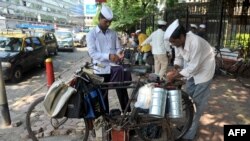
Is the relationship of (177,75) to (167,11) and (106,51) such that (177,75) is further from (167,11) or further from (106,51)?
(167,11)

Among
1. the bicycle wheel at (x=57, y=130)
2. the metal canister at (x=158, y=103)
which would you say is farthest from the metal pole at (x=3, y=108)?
the metal canister at (x=158, y=103)

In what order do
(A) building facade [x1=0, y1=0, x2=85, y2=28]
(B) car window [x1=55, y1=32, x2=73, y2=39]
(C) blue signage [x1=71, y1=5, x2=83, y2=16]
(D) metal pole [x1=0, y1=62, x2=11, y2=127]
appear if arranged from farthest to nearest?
(C) blue signage [x1=71, y1=5, x2=83, y2=16]
(A) building facade [x1=0, y1=0, x2=85, y2=28]
(B) car window [x1=55, y1=32, x2=73, y2=39]
(D) metal pole [x1=0, y1=62, x2=11, y2=127]

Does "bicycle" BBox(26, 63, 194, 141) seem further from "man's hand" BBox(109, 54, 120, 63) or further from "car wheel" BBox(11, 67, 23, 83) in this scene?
"car wheel" BBox(11, 67, 23, 83)

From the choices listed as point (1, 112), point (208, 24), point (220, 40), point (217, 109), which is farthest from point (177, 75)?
point (208, 24)

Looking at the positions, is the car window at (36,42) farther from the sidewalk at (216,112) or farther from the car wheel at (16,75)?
the sidewalk at (216,112)

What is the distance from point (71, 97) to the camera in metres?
3.80

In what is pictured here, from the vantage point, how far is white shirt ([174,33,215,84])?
380cm

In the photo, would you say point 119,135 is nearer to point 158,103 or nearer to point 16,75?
point 158,103

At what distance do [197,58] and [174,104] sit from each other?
0.71m

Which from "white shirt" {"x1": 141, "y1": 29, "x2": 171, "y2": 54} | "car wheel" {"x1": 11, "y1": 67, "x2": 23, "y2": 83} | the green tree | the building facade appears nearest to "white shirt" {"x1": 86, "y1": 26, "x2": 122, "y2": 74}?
"white shirt" {"x1": 141, "y1": 29, "x2": 171, "y2": 54}

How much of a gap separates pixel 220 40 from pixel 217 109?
16.7ft

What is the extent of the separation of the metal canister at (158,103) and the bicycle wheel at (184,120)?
0.54m

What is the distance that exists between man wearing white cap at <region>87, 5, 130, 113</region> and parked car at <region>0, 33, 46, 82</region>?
21.2 feet

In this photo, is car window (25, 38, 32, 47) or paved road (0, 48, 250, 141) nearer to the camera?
paved road (0, 48, 250, 141)
